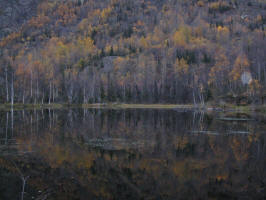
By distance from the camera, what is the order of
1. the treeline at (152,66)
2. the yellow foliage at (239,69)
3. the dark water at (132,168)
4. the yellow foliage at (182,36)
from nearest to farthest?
1. the dark water at (132,168)
2. the yellow foliage at (239,69)
3. the treeline at (152,66)
4. the yellow foliage at (182,36)

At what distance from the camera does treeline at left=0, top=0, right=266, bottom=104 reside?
91.4 m

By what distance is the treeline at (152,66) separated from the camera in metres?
91.4

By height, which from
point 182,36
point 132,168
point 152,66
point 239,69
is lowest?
point 132,168

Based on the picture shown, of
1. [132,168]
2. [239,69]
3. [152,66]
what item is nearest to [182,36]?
[152,66]

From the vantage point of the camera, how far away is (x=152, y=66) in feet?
386

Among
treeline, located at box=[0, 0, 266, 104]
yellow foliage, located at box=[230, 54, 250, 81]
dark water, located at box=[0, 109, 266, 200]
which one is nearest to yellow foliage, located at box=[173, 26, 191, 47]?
treeline, located at box=[0, 0, 266, 104]

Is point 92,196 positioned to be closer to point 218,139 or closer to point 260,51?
point 218,139

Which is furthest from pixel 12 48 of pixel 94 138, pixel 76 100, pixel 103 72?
pixel 94 138

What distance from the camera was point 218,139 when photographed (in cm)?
2378

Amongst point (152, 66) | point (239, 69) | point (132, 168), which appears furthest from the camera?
point (152, 66)

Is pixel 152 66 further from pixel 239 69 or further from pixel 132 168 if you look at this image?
pixel 132 168

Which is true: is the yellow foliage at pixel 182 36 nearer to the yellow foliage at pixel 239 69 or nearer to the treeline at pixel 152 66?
the treeline at pixel 152 66

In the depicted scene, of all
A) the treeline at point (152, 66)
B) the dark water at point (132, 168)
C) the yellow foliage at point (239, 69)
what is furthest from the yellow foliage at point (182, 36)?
the dark water at point (132, 168)

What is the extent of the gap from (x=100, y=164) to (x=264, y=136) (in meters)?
16.5
